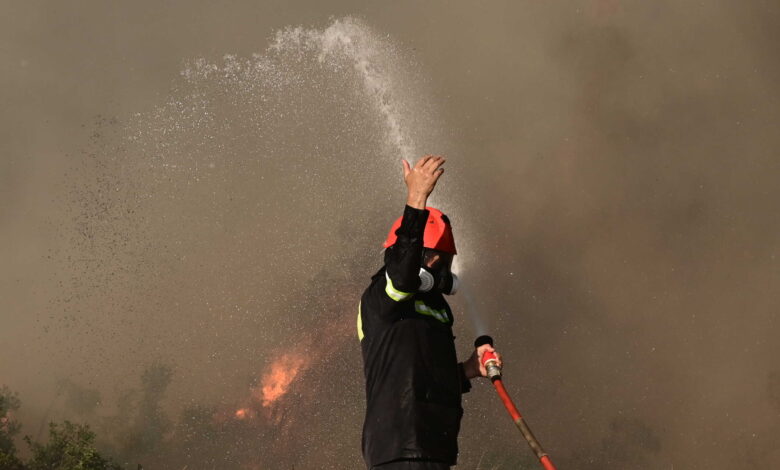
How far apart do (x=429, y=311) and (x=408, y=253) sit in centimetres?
69

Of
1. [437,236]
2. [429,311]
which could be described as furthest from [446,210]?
[429,311]

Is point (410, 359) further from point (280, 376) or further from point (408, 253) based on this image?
point (280, 376)

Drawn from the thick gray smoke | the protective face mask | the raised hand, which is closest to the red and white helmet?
the protective face mask

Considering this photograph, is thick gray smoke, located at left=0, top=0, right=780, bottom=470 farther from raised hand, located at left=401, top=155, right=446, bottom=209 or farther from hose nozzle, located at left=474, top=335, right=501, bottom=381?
raised hand, located at left=401, top=155, right=446, bottom=209

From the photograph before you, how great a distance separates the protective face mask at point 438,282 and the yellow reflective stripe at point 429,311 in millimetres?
95

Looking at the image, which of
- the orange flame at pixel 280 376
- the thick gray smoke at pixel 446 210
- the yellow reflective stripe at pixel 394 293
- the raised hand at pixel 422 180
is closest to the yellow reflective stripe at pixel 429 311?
the yellow reflective stripe at pixel 394 293

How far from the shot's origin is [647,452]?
56.0ft

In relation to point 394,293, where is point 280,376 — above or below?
above

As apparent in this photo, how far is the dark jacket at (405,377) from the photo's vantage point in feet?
14.1

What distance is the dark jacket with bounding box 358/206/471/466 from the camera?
4289 mm

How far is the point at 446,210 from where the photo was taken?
62.1 feet

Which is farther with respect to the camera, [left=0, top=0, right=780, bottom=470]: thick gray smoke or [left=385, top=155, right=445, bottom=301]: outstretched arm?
[left=0, top=0, right=780, bottom=470]: thick gray smoke

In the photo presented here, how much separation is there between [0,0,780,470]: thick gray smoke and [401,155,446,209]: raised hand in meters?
14.0

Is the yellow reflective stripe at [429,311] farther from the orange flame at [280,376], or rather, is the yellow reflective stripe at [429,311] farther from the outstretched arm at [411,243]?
the orange flame at [280,376]
